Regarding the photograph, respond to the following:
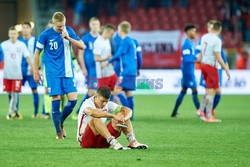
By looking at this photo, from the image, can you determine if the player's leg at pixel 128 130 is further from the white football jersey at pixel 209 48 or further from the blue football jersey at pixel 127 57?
the blue football jersey at pixel 127 57

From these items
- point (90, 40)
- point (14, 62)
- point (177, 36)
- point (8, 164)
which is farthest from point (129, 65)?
point (177, 36)

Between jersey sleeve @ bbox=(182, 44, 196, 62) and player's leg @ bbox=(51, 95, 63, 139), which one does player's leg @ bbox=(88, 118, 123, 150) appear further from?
jersey sleeve @ bbox=(182, 44, 196, 62)

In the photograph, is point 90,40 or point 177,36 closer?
point 90,40

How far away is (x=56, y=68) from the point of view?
1339cm

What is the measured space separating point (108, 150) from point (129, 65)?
6839mm

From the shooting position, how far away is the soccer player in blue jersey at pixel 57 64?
13242mm

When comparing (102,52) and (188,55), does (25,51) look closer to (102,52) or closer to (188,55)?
(102,52)

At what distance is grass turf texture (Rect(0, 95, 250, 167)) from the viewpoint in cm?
1002

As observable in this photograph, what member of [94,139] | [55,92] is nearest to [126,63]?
[55,92]

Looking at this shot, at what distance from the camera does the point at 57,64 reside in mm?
13406

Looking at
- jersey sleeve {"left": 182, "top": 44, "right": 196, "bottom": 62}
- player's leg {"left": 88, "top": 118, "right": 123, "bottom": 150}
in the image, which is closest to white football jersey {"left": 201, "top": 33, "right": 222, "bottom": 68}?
jersey sleeve {"left": 182, "top": 44, "right": 196, "bottom": 62}

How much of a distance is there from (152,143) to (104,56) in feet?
19.0

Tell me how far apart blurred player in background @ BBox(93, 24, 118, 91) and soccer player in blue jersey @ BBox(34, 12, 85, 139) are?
14.1 ft

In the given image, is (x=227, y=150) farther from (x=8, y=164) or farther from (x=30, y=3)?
(x=30, y=3)
